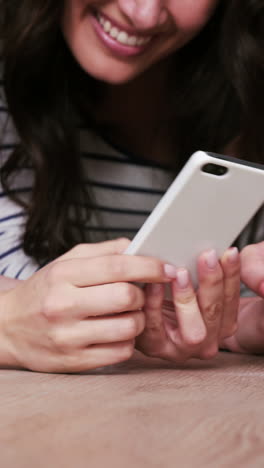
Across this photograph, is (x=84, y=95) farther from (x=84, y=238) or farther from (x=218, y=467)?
(x=218, y=467)

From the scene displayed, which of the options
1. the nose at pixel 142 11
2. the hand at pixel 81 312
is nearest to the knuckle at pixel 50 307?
the hand at pixel 81 312

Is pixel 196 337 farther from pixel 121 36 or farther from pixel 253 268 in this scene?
pixel 121 36

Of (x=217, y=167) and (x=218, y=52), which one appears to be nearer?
(x=217, y=167)

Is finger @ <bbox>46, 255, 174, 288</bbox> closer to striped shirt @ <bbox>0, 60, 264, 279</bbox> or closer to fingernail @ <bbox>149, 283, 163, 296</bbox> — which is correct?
fingernail @ <bbox>149, 283, 163, 296</bbox>

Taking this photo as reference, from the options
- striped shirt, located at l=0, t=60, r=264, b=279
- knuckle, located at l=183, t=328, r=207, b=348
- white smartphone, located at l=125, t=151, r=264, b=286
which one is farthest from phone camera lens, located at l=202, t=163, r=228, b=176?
striped shirt, located at l=0, t=60, r=264, b=279

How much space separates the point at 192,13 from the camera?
3.97 ft

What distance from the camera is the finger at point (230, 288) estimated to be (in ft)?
2.86

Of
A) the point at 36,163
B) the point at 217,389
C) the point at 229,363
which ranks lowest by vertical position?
the point at 229,363

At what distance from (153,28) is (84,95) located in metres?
0.29

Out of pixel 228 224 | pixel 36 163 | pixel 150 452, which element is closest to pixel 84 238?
pixel 36 163

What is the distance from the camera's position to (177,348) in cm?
95

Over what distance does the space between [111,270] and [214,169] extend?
16cm

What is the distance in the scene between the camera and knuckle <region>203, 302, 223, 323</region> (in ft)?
3.01

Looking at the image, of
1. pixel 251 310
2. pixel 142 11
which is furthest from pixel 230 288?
pixel 142 11
